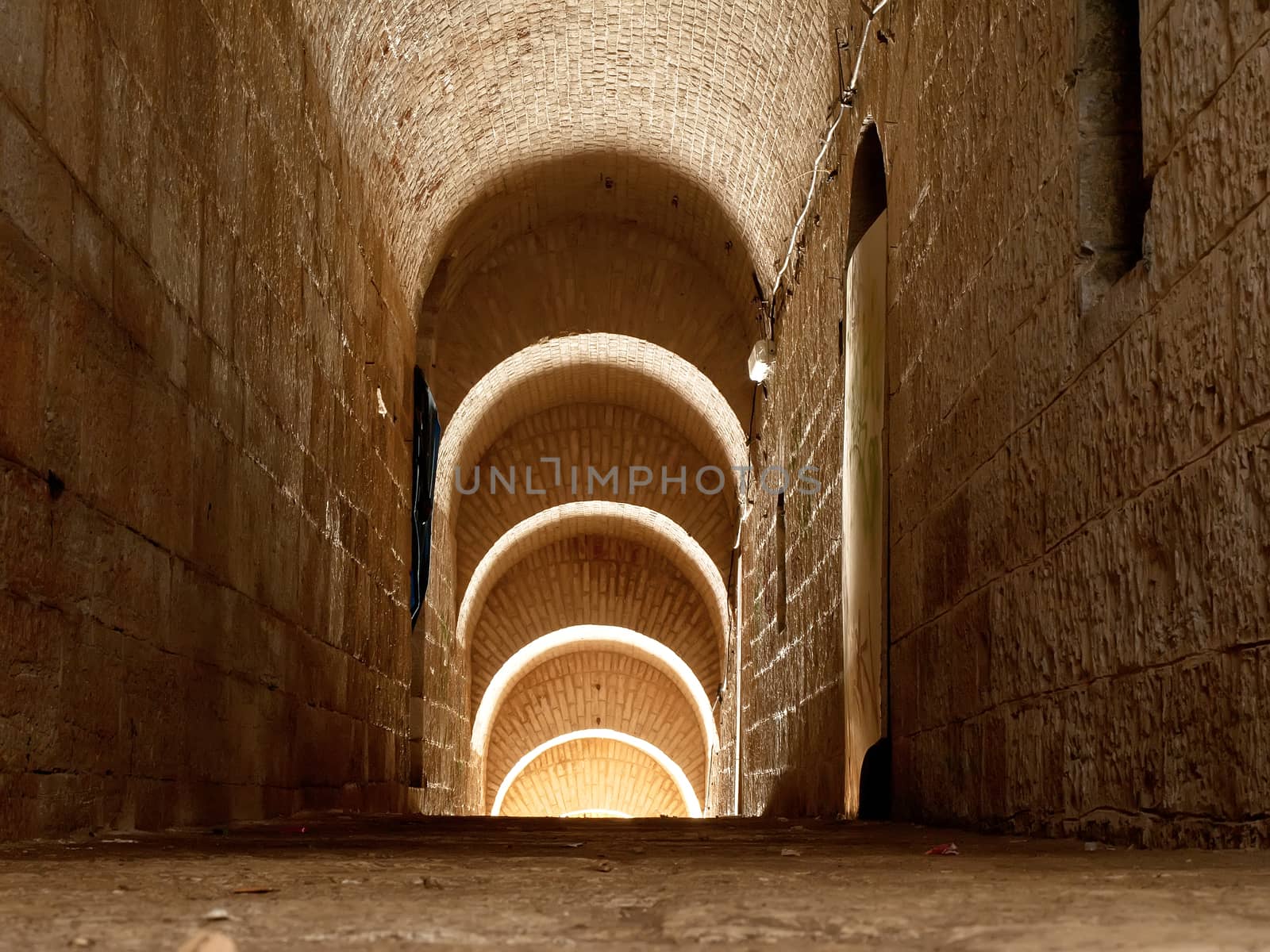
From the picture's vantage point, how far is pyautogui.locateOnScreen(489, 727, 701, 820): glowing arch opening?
1781 cm

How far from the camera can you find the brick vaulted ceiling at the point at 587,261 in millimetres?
8359

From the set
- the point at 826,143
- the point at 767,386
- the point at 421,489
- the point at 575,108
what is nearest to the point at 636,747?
the point at 421,489

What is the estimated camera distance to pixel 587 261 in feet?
41.3

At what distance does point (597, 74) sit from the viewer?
32.0 ft

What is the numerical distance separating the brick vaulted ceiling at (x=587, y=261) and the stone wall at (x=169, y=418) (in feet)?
4.26

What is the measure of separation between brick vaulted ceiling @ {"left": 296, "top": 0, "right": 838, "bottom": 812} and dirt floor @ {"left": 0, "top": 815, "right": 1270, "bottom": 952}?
4758 mm

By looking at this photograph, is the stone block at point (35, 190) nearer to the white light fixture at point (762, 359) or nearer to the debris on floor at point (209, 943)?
the debris on floor at point (209, 943)

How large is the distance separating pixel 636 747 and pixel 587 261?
8445 millimetres

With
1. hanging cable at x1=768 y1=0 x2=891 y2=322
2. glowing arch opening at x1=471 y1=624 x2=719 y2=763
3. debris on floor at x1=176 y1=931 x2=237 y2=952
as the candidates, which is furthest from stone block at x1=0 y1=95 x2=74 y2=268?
glowing arch opening at x1=471 y1=624 x2=719 y2=763

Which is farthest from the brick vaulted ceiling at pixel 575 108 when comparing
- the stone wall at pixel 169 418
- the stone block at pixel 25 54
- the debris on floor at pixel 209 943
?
the debris on floor at pixel 209 943

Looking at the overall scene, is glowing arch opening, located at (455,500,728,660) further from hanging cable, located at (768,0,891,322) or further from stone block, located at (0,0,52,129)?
stone block, located at (0,0,52,129)

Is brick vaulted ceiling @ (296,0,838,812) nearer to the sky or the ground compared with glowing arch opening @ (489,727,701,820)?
nearer to the sky

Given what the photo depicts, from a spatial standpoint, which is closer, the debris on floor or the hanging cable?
the debris on floor

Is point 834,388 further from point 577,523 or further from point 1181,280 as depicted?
point 577,523
